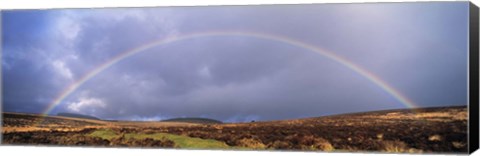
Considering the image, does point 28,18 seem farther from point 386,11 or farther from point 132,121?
point 386,11

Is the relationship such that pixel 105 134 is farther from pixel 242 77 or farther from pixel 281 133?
pixel 281 133

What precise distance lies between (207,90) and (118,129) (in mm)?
1861

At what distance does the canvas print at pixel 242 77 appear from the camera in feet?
50.1

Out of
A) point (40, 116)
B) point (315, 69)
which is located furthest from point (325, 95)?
point (40, 116)

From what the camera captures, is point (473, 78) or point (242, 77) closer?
point (473, 78)

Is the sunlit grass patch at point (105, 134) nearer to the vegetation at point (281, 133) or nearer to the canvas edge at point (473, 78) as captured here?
the vegetation at point (281, 133)

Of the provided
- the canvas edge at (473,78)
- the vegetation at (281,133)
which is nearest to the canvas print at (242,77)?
the vegetation at (281,133)

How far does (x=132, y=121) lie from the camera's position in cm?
1697

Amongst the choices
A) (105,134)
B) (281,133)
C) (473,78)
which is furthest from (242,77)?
(473,78)

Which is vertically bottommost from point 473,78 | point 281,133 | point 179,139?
point 179,139

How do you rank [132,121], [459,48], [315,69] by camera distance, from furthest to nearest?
[132,121]
[315,69]
[459,48]

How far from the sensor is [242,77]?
16.4 meters

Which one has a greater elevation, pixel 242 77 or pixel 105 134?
pixel 242 77

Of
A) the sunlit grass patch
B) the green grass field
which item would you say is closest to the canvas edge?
the green grass field
